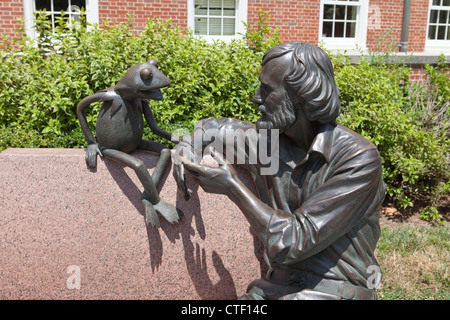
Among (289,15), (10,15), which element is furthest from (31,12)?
(289,15)

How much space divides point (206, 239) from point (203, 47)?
11.6ft

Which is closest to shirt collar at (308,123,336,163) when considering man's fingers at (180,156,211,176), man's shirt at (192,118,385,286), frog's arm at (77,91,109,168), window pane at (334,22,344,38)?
man's shirt at (192,118,385,286)

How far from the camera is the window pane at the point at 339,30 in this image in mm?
10102

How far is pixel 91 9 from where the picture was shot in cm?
819

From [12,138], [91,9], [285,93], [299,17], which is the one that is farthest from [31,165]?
[299,17]

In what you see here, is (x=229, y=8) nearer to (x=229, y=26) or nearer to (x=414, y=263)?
(x=229, y=26)

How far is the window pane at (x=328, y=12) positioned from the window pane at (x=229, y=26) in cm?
212

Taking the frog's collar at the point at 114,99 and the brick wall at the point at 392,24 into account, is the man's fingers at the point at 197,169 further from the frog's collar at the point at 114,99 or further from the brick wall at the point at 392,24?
the brick wall at the point at 392,24

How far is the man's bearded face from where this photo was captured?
2.03m

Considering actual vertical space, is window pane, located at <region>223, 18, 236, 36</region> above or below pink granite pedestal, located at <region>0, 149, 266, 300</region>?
above

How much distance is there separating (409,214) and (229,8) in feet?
18.2

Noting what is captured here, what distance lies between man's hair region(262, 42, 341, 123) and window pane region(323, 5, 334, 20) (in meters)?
8.52

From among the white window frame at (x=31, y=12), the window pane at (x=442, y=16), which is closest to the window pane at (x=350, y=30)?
the window pane at (x=442, y=16)

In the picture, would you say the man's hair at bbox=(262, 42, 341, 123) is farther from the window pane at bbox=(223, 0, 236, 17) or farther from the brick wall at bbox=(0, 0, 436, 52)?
the window pane at bbox=(223, 0, 236, 17)
